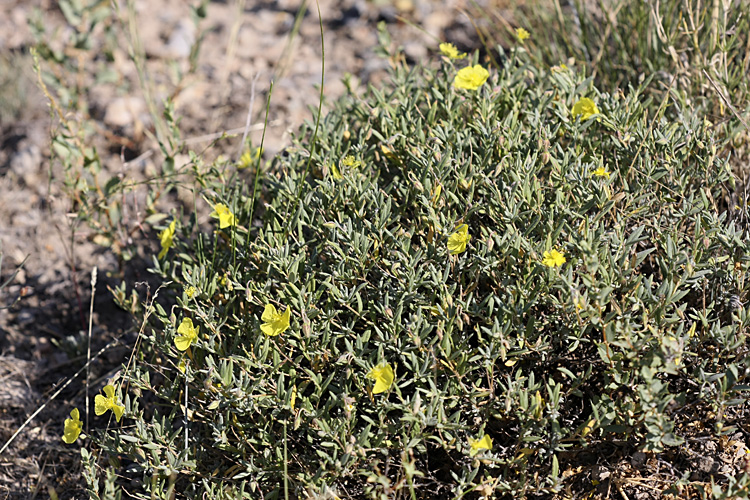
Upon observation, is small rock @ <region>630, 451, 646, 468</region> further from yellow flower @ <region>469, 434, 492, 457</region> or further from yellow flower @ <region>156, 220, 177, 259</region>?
yellow flower @ <region>156, 220, 177, 259</region>

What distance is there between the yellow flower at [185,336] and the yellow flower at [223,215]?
0.40 metres

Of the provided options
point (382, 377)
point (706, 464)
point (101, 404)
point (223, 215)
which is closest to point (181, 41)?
point (223, 215)

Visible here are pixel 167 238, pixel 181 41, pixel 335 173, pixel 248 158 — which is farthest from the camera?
pixel 181 41

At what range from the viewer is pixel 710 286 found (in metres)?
2.04

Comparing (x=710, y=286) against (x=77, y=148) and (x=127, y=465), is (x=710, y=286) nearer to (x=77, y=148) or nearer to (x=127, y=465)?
(x=127, y=465)

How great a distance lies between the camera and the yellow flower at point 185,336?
77.2 inches

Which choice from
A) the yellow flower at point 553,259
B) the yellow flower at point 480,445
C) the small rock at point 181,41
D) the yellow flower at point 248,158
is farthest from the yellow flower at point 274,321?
the small rock at point 181,41

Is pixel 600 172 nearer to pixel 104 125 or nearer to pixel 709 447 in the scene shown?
pixel 709 447

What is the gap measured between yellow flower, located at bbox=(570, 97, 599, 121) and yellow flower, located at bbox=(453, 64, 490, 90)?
329 mm

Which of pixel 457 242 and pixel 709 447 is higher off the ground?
pixel 457 242

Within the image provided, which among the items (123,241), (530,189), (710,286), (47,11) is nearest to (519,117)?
(530,189)

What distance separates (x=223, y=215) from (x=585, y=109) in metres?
1.26

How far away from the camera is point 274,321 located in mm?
1924

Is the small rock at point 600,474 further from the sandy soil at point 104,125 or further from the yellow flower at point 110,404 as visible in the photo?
the sandy soil at point 104,125
